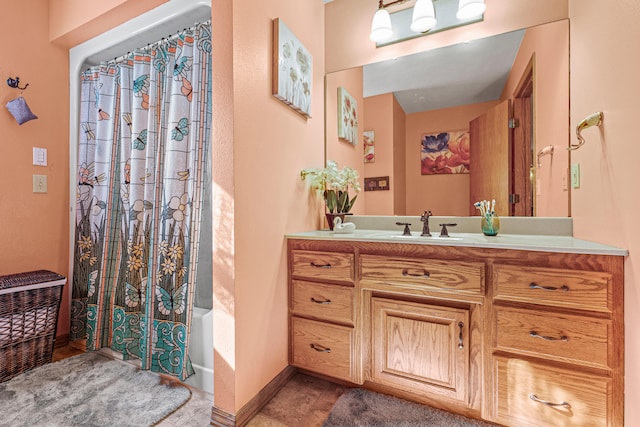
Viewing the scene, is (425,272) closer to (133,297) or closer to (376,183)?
(376,183)

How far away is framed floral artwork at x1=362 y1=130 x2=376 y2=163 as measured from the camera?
2.15 metres

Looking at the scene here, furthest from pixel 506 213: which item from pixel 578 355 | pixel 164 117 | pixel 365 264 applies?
pixel 164 117

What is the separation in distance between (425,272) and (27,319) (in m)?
2.32

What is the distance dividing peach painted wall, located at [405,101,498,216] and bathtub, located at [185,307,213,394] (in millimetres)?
1493

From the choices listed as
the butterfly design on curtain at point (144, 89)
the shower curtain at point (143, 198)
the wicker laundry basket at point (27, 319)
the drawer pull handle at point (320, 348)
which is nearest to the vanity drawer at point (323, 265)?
the drawer pull handle at point (320, 348)

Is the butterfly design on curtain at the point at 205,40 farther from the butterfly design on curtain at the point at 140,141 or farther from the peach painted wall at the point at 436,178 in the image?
the peach painted wall at the point at 436,178

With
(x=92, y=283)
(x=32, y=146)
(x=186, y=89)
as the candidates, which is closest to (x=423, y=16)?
(x=186, y=89)

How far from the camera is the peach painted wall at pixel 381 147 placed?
2.10 m

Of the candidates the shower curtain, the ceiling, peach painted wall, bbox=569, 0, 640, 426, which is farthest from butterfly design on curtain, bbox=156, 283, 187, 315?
peach painted wall, bbox=569, 0, 640, 426

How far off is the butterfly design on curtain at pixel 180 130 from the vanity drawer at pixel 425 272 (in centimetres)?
121

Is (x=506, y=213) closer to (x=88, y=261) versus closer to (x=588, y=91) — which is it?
(x=588, y=91)

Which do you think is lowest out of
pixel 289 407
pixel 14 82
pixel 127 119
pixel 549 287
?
pixel 289 407

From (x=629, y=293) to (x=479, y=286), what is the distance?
47cm

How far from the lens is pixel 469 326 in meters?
1.31
